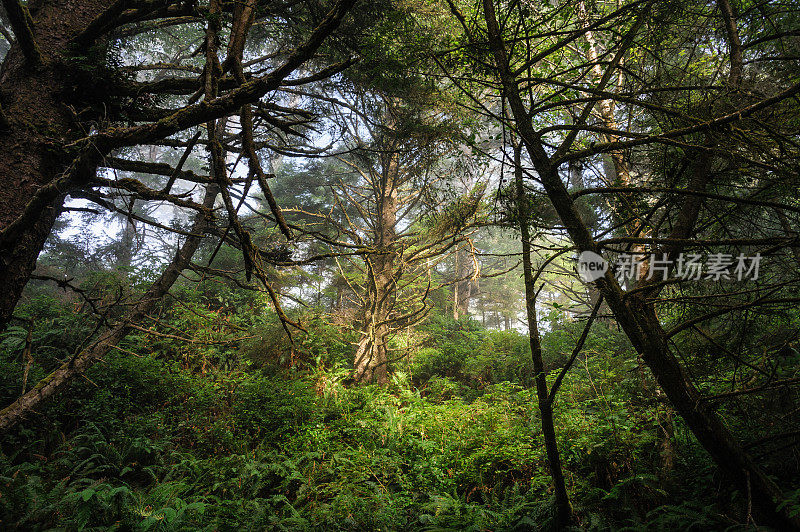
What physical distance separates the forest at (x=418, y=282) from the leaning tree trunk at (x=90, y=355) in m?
0.04

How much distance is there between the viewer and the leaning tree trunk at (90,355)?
11.2ft

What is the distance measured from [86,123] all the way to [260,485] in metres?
4.44

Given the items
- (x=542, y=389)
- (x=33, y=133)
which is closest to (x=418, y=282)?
(x=542, y=389)

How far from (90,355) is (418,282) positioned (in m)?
7.07

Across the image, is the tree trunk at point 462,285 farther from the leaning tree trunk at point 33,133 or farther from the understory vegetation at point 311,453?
the leaning tree trunk at point 33,133

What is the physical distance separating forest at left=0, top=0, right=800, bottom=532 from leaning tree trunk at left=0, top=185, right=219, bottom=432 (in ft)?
0.14

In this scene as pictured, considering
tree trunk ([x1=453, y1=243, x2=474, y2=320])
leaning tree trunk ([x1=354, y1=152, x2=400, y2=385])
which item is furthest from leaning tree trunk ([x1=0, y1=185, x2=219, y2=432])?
tree trunk ([x1=453, y1=243, x2=474, y2=320])

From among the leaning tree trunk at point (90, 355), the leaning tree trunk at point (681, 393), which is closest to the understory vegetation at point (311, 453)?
the leaning tree trunk at point (681, 393)

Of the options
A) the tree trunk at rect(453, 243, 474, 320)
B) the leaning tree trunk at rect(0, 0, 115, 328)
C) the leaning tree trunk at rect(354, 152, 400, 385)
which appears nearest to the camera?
the leaning tree trunk at rect(0, 0, 115, 328)

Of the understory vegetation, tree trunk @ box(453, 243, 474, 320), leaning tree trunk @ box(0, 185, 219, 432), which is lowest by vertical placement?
the understory vegetation

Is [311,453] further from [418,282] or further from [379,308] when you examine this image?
[418,282]

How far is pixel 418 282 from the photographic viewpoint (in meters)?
9.70

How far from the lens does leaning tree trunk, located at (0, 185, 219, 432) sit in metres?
3.41

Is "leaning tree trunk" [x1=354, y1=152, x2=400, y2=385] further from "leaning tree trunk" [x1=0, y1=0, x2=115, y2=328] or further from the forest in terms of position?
"leaning tree trunk" [x1=0, y1=0, x2=115, y2=328]
